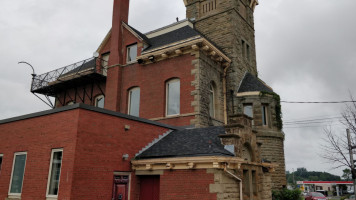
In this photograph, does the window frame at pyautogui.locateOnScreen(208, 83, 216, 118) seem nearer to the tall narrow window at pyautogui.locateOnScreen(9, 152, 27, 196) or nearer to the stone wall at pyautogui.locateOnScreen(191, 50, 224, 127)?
the stone wall at pyautogui.locateOnScreen(191, 50, 224, 127)

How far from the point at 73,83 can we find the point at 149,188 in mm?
13747

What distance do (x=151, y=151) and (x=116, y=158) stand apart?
164 cm

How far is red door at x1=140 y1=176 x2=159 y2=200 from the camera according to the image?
12108 millimetres

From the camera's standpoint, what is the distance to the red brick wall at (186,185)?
1050 cm

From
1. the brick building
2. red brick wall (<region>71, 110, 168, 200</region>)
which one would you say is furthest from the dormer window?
red brick wall (<region>71, 110, 168, 200</region>)

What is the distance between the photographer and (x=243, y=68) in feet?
75.5

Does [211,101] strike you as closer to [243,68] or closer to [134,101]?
[134,101]

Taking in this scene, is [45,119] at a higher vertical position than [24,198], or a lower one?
higher

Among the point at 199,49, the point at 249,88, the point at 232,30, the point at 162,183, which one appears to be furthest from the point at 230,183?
the point at 232,30

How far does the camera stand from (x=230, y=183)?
11.1 m

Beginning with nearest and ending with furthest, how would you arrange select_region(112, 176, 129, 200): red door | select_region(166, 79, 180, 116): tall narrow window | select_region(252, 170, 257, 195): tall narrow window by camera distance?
select_region(112, 176, 129, 200): red door → select_region(252, 170, 257, 195): tall narrow window → select_region(166, 79, 180, 116): tall narrow window

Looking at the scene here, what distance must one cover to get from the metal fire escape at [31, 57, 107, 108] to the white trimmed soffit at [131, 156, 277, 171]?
1076cm

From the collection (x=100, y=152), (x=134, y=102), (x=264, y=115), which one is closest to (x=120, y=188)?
(x=100, y=152)

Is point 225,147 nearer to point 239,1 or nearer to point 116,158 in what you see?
point 116,158
